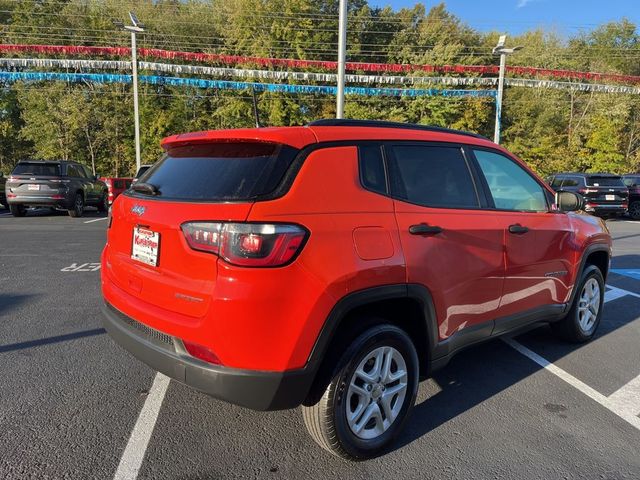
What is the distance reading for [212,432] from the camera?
2.81 metres

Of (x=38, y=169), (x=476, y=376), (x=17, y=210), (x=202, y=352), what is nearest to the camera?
(x=202, y=352)

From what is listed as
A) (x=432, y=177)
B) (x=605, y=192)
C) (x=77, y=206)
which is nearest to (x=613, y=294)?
(x=432, y=177)

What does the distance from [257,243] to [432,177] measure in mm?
1382

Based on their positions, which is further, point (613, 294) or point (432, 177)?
point (613, 294)

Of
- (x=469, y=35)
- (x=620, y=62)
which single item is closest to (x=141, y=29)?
(x=469, y=35)

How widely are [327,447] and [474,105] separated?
3773 cm

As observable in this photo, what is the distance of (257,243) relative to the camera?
7.02 ft

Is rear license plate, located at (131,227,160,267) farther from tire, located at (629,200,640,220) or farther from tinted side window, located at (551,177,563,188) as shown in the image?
tire, located at (629,200,640,220)

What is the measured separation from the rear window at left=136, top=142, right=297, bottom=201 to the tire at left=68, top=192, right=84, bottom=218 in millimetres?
13439

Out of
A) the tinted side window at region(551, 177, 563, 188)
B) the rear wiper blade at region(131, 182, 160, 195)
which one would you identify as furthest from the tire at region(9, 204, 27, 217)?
the tinted side window at region(551, 177, 563, 188)

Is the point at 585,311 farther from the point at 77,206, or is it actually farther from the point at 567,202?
the point at 77,206

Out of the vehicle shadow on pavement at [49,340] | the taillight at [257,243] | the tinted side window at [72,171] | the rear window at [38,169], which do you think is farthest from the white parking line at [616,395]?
the tinted side window at [72,171]

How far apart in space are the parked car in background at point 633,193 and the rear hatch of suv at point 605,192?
1.63 meters

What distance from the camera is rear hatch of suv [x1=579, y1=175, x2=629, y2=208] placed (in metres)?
16.2
